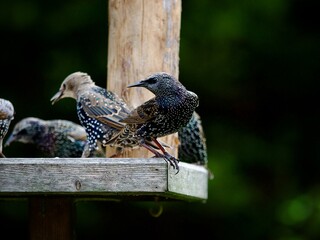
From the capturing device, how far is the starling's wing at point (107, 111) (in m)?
5.05

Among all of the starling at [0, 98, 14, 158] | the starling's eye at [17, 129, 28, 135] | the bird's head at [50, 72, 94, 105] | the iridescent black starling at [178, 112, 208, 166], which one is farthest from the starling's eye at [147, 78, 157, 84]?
the starling's eye at [17, 129, 28, 135]

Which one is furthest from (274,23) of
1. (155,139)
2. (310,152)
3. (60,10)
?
(155,139)

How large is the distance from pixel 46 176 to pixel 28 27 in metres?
3.06

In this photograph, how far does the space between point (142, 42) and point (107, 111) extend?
356 millimetres

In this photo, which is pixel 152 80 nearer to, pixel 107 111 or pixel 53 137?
pixel 107 111

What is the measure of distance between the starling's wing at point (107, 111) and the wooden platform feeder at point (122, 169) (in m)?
0.13

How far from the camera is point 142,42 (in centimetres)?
513

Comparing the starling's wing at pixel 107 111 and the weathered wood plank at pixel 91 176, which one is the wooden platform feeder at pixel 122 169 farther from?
the starling's wing at pixel 107 111

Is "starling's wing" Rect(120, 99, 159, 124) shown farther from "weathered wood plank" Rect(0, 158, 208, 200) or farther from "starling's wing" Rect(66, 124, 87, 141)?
"starling's wing" Rect(66, 124, 87, 141)

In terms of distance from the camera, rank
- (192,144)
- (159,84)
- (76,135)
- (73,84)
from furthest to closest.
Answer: (192,144) < (76,135) < (73,84) < (159,84)

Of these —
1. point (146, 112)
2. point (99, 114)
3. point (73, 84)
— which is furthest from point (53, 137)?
point (146, 112)

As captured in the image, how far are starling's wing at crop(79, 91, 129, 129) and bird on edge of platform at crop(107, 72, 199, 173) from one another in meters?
0.42

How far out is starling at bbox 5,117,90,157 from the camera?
5816mm

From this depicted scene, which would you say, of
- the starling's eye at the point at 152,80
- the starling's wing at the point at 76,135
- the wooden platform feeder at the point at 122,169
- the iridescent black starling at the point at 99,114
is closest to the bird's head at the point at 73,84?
the iridescent black starling at the point at 99,114
